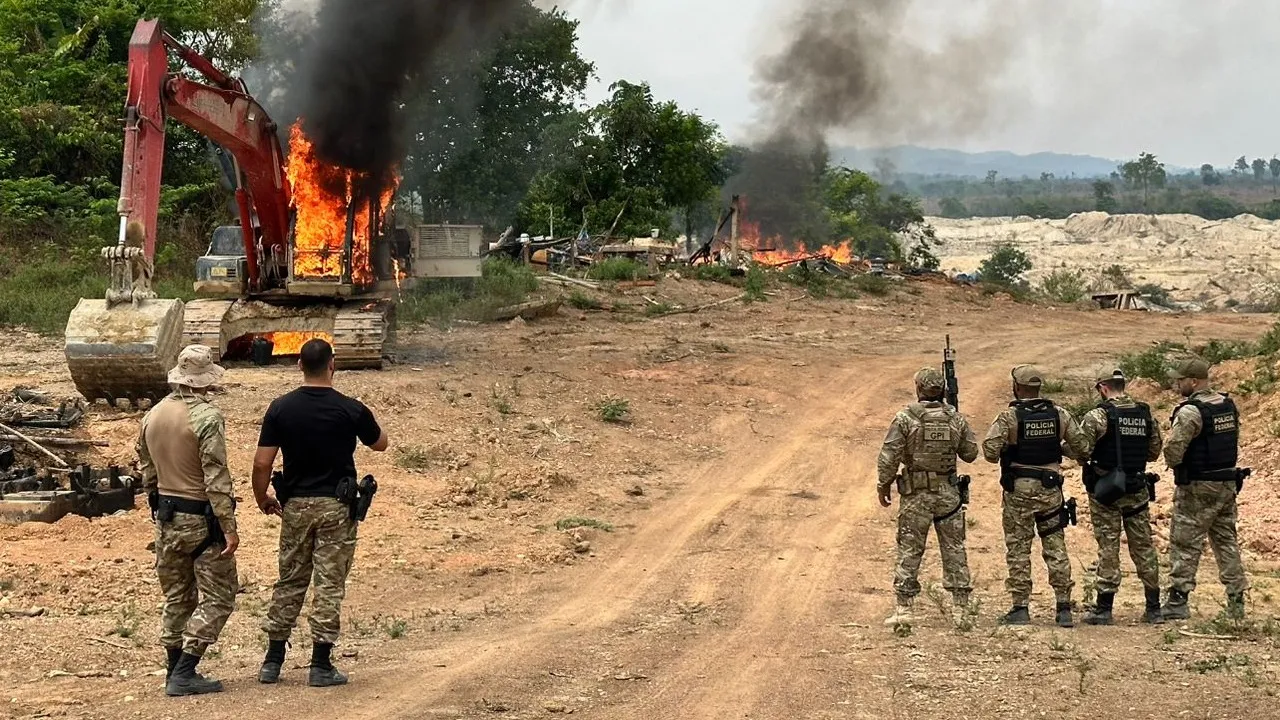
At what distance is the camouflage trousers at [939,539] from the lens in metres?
9.70

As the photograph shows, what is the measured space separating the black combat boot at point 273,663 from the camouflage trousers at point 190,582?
0.32m

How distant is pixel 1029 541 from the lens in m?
9.67

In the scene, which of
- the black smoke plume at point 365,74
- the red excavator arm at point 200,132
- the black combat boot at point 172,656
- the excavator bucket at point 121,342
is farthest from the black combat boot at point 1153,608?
the black smoke plume at point 365,74

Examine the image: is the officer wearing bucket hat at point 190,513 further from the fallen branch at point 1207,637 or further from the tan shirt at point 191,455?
the fallen branch at point 1207,637

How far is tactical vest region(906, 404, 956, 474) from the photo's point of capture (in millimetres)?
9625

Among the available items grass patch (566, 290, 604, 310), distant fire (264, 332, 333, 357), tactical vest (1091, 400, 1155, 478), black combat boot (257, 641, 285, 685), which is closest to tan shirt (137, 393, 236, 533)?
black combat boot (257, 641, 285, 685)

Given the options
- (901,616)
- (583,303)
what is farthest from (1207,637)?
(583,303)

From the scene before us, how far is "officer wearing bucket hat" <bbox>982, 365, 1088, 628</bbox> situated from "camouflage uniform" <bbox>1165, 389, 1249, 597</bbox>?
2.31ft

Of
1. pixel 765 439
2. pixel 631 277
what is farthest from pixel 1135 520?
pixel 631 277

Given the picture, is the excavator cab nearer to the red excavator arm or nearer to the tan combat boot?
the red excavator arm

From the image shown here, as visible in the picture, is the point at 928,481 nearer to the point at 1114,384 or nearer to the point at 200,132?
the point at 1114,384

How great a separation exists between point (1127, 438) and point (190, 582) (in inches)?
240

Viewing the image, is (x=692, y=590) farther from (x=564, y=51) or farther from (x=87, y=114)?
(x=564, y=51)

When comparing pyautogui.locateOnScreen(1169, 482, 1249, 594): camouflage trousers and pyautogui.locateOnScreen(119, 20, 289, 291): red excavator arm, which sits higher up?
pyautogui.locateOnScreen(119, 20, 289, 291): red excavator arm
